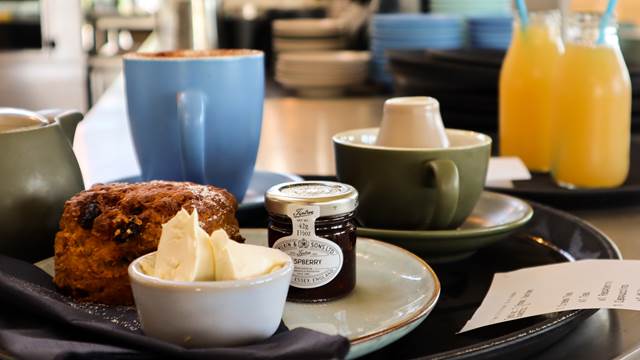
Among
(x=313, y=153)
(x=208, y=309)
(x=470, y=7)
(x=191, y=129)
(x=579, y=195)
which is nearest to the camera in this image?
(x=208, y=309)

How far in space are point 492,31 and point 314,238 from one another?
1.73m

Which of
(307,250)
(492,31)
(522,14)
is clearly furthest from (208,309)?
(492,31)

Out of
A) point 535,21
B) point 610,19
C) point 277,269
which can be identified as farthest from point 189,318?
point 535,21

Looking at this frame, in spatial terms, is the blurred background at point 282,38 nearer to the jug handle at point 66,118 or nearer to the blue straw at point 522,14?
the blue straw at point 522,14

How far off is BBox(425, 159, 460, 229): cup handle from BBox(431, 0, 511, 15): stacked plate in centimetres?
186

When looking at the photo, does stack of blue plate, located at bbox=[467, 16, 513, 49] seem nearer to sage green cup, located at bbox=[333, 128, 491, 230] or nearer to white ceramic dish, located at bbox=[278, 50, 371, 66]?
white ceramic dish, located at bbox=[278, 50, 371, 66]

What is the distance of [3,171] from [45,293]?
12cm

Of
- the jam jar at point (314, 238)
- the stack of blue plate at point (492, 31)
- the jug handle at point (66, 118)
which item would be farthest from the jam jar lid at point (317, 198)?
the stack of blue plate at point (492, 31)

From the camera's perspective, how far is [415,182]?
83cm

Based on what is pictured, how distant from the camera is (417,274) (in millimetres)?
679

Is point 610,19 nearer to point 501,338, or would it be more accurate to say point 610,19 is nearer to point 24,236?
point 501,338

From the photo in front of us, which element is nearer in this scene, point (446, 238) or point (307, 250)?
point (307, 250)

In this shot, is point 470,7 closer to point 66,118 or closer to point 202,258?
point 66,118

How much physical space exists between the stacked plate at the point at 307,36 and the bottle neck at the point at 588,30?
1.62m
